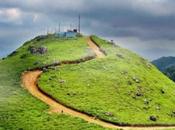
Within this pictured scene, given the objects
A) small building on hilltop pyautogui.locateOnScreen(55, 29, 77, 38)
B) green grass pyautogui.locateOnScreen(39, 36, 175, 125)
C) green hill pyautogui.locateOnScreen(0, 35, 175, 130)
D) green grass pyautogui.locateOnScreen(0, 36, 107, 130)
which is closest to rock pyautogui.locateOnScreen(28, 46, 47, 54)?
green hill pyautogui.locateOnScreen(0, 35, 175, 130)

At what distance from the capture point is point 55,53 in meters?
133

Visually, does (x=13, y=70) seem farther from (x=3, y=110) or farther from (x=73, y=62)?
(x=3, y=110)

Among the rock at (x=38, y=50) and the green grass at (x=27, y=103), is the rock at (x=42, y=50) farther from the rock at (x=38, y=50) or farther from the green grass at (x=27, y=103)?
the green grass at (x=27, y=103)

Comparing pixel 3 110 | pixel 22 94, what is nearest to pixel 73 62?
pixel 22 94

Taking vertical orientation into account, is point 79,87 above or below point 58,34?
below

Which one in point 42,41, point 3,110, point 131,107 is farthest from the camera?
point 42,41

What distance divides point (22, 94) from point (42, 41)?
54.7m

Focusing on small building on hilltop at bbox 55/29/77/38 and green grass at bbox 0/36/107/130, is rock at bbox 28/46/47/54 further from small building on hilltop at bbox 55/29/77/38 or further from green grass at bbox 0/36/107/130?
small building on hilltop at bbox 55/29/77/38

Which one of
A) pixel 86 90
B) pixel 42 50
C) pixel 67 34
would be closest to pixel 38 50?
pixel 42 50

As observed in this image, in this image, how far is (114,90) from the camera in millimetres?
110688

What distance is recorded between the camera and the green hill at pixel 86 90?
90.9m

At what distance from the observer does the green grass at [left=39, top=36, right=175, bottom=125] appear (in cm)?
9829

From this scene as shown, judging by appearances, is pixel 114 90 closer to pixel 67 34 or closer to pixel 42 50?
pixel 42 50

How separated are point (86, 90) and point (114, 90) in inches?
288
